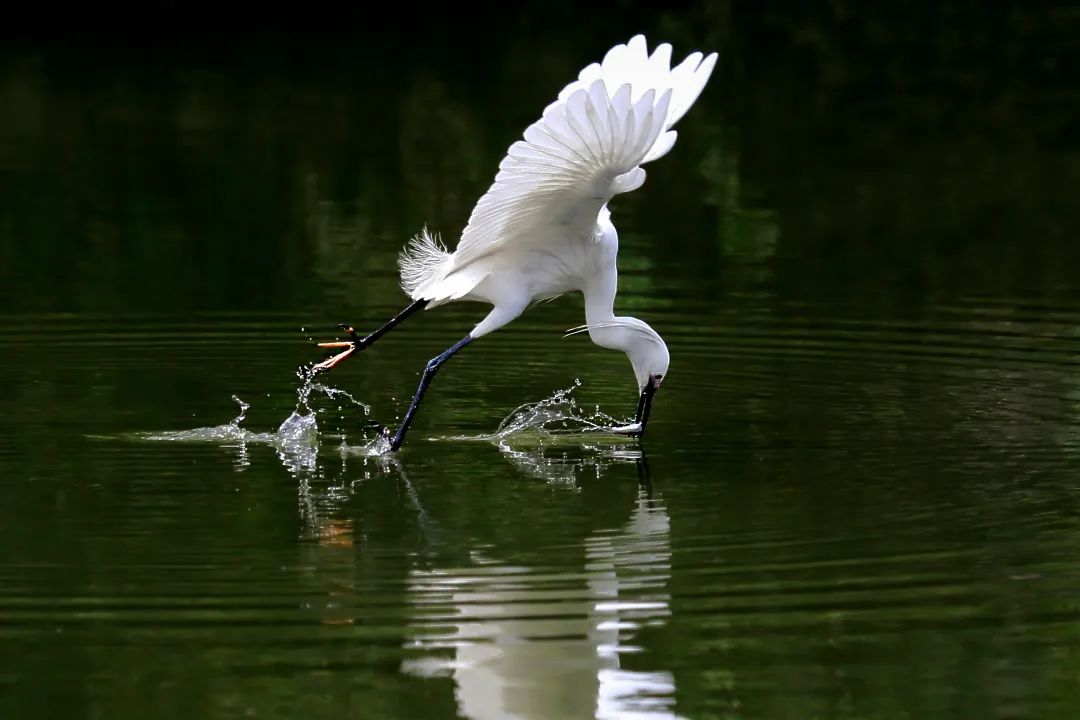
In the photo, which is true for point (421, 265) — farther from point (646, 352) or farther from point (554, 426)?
point (646, 352)

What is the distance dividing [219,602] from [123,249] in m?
10.1

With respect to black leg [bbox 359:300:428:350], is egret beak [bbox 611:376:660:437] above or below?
below

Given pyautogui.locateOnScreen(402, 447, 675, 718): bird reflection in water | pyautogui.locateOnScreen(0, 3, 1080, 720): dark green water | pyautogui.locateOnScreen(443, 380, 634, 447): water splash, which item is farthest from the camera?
pyautogui.locateOnScreen(443, 380, 634, 447): water splash

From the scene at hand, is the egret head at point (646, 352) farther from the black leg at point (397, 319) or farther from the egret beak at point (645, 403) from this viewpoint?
the black leg at point (397, 319)

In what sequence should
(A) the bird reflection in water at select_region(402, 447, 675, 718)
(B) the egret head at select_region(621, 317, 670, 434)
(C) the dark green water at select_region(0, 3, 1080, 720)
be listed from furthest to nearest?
1. (B) the egret head at select_region(621, 317, 670, 434)
2. (C) the dark green water at select_region(0, 3, 1080, 720)
3. (A) the bird reflection in water at select_region(402, 447, 675, 718)

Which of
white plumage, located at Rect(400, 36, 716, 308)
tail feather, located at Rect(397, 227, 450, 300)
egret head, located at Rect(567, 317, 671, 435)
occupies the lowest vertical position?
egret head, located at Rect(567, 317, 671, 435)

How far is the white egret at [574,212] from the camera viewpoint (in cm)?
851

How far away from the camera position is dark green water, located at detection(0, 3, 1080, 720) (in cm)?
642

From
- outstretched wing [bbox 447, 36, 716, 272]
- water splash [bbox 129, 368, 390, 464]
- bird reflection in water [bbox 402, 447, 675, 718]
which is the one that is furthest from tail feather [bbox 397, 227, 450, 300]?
bird reflection in water [bbox 402, 447, 675, 718]

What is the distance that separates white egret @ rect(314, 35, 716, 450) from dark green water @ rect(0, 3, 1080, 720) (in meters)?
0.60

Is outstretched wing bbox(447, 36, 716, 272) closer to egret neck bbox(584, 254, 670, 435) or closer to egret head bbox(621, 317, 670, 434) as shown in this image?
egret neck bbox(584, 254, 670, 435)

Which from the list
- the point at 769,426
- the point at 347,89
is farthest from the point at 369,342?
the point at 347,89

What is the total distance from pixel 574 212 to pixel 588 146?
941mm

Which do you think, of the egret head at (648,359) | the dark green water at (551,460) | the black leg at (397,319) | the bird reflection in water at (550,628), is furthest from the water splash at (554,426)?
the bird reflection in water at (550,628)
